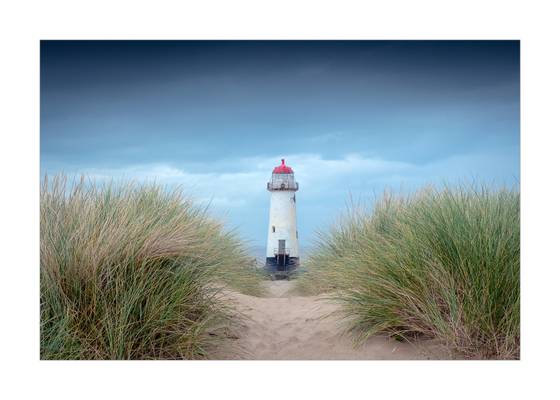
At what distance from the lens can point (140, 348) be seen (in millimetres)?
2619

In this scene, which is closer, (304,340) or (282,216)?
(304,340)

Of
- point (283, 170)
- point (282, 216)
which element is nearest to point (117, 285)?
point (282, 216)

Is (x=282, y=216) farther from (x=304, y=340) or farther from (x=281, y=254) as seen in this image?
(x=304, y=340)

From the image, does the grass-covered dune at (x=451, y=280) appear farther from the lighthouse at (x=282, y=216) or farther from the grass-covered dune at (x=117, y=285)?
the lighthouse at (x=282, y=216)

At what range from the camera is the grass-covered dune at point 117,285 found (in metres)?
2.54

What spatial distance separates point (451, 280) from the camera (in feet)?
9.00

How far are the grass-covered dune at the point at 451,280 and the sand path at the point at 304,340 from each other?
109 mm

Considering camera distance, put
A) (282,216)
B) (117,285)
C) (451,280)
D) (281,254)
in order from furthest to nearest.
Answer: (282,216) → (281,254) → (451,280) → (117,285)

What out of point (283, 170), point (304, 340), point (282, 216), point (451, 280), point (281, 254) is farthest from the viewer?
point (283, 170)

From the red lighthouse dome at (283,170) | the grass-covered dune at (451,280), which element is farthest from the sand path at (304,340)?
the red lighthouse dome at (283,170)

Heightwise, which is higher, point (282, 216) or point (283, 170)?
point (283, 170)

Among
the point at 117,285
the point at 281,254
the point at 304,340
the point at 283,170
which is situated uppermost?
the point at 283,170

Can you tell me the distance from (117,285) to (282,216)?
10.2 meters
